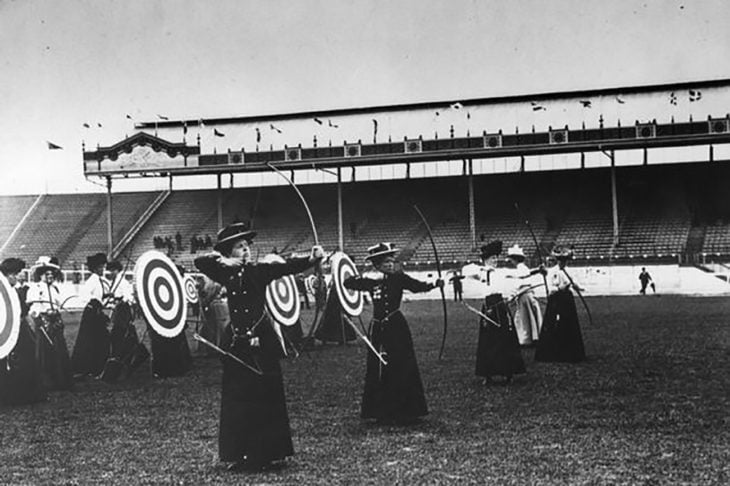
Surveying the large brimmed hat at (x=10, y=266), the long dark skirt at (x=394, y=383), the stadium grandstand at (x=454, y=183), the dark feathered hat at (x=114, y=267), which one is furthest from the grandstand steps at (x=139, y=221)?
the long dark skirt at (x=394, y=383)

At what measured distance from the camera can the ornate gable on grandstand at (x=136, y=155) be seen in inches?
1491

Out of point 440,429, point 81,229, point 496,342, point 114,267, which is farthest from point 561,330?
point 81,229

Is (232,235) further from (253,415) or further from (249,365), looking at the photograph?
(253,415)

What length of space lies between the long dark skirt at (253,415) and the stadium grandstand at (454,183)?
25.4m

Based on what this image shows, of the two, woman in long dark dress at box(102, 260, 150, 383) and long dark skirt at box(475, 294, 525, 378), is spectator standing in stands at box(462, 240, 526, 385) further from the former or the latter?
woman in long dark dress at box(102, 260, 150, 383)

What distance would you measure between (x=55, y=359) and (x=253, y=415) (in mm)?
5393

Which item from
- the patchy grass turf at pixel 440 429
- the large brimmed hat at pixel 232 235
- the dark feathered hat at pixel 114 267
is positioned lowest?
the patchy grass turf at pixel 440 429

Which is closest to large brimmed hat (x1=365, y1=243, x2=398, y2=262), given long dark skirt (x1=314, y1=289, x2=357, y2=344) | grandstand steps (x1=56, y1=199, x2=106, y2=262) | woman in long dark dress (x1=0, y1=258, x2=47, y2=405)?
woman in long dark dress (x1=0, y1=258, x2=47, y2=405)

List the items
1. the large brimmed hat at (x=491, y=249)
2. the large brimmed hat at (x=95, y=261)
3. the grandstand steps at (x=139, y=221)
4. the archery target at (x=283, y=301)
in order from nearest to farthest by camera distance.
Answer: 1. the archery target at (x=283, y=301)
2. the large brimmed hat at (x=491, y=249)
3. the large brimmed hat at (x=95, y=261)
4. the grandstand steps at (x=139, y=221)

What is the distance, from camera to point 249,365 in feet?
20.3

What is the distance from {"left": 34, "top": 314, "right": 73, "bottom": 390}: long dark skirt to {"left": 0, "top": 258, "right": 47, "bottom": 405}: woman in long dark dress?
74 cm

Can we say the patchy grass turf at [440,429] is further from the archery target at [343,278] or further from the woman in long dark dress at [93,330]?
the archery target at [343,278]

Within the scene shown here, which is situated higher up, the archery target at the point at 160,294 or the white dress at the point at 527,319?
the archery target at the point at 160,294

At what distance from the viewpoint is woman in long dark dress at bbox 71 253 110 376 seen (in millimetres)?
11531
